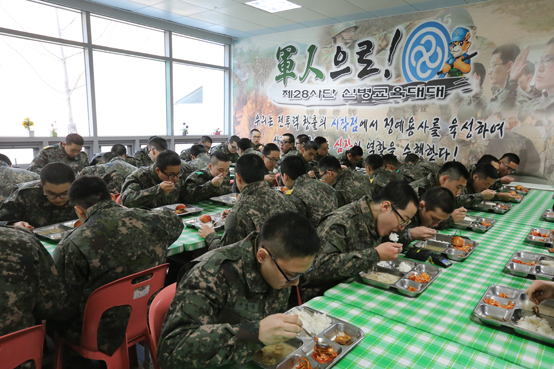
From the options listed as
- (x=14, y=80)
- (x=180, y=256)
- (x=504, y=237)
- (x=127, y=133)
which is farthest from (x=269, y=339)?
(x=127, y=133)

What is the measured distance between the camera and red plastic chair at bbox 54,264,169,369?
1944 mm

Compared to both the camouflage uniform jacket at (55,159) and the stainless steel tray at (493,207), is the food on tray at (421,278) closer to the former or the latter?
the stainless steel tray at (493,207)

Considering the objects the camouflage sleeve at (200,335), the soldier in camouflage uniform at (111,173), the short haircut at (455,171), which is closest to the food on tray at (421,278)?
the camouflage sleeve at (200,335)

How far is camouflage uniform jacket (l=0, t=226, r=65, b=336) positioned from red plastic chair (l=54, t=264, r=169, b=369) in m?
0.20

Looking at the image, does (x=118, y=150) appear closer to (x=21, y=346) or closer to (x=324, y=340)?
(x=21, y=346)

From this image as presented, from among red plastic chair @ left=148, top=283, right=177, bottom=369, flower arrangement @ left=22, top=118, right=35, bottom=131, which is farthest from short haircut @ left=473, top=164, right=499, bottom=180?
flower arrangement @ left=22, top=118, right=35, bottom=131

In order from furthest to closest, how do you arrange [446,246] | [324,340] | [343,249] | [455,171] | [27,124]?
1. [27,124]
2. [455,171]
3. [446,246]
4. [343,249]
5. [324,340]

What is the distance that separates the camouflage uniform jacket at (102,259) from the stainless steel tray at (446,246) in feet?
7.43

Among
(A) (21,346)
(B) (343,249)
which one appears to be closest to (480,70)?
(B) (343,249)

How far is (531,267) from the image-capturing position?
2.54 m

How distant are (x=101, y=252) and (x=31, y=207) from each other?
5.83ft

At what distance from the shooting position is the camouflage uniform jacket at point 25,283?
5.48ft

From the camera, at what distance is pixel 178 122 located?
10.1 meters

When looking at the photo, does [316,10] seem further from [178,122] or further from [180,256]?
[180,256]
